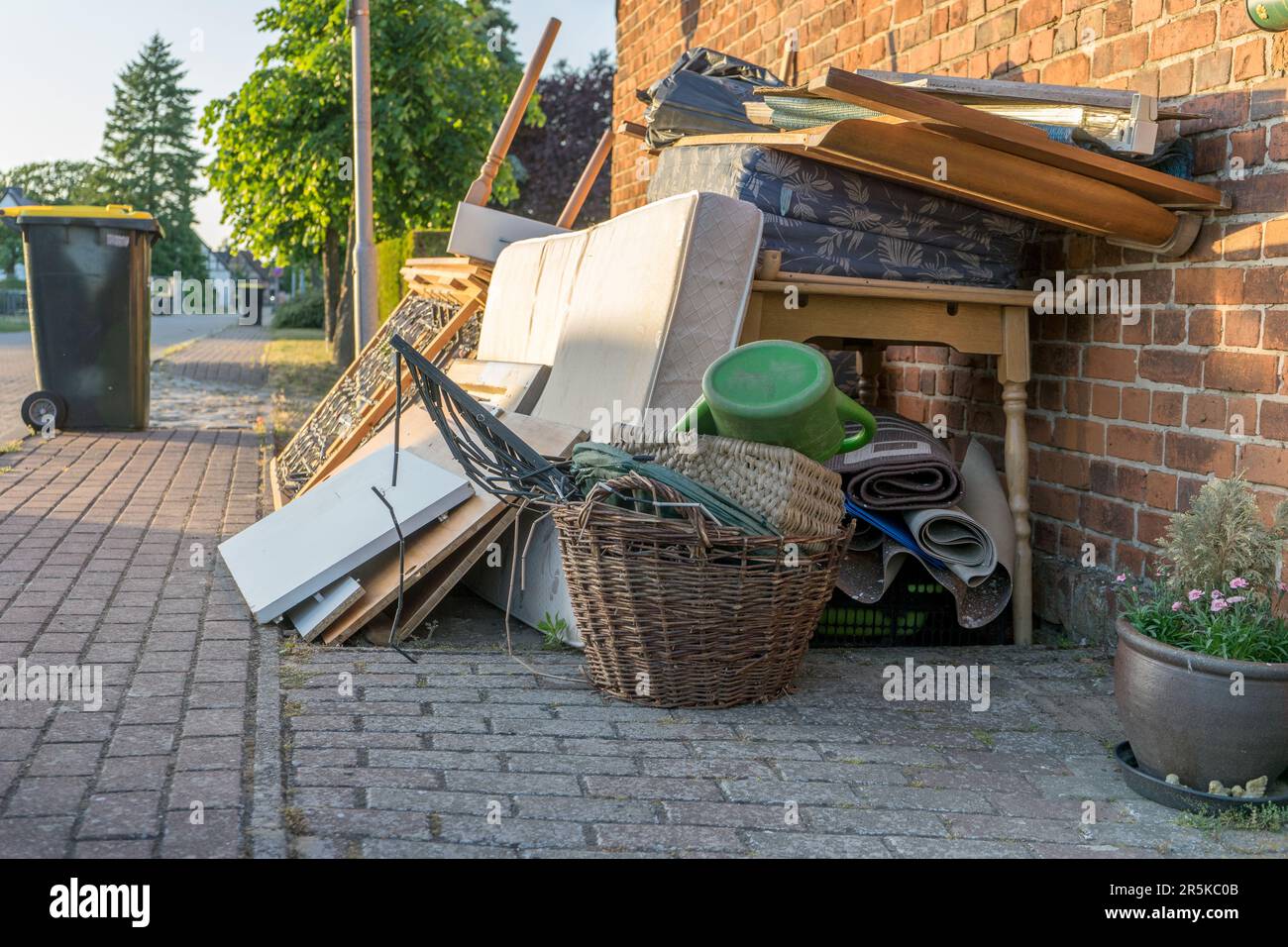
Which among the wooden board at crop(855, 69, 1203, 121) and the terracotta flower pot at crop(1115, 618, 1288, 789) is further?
the wooden board at crop(855, 69, 1203, 121)

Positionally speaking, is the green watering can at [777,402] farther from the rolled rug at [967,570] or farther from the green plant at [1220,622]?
the green plant at [1220,622]

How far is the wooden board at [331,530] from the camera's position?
4.23 m

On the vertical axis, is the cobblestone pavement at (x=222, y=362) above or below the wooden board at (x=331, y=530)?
above

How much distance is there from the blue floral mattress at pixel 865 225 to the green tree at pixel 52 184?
6321 cm

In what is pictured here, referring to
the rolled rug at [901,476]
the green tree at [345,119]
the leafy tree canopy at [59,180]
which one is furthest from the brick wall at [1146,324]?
the leafy tree canopy at [59,180]

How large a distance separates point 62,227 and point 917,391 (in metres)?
→ 6.46

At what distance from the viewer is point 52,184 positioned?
68.4 metres

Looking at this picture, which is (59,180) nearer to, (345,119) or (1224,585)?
(345,119)

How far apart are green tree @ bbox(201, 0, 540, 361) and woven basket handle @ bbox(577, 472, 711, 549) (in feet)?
36.3

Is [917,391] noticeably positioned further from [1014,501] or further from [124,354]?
[124,354]

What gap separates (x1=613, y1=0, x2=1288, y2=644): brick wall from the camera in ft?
11.8

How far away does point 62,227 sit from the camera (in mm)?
9148

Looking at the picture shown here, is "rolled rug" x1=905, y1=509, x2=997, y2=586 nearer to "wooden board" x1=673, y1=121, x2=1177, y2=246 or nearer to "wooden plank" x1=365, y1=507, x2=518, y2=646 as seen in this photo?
"wooden board" x1=673, y1=121, x2=1177, y2=246

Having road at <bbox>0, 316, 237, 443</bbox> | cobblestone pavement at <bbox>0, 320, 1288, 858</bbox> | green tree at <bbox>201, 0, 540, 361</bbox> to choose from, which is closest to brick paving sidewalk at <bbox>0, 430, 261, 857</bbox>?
cobblestone pavement at <bbox>0, 320, 1288, 858</bbox>
